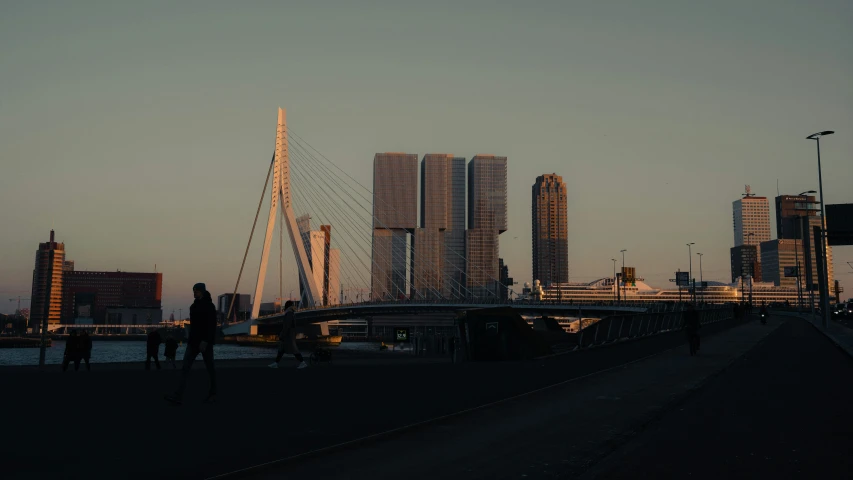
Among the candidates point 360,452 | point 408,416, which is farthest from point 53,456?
point 408,416

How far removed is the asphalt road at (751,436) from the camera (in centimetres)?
738

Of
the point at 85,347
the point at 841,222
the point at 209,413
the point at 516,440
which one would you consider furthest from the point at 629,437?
the point at 841,222

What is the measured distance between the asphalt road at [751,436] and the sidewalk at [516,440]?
44cm

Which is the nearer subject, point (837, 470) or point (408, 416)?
point (837, 470)

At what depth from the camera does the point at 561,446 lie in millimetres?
8648

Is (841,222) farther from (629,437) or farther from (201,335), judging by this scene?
(201,335)

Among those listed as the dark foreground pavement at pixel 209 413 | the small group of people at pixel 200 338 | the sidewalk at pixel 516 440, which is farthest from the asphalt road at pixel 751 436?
the small group of people at pixel 200 338

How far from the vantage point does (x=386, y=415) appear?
10977 mm

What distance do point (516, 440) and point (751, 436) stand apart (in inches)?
121

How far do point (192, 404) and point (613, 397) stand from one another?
7456 mm

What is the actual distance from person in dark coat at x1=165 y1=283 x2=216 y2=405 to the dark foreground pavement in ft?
1.23

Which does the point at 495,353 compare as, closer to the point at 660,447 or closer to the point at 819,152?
the point at 660,447

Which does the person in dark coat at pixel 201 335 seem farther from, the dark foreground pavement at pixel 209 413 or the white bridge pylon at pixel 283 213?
the white bridge pylon at pixel 283 213

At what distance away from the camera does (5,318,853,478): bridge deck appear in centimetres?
772
